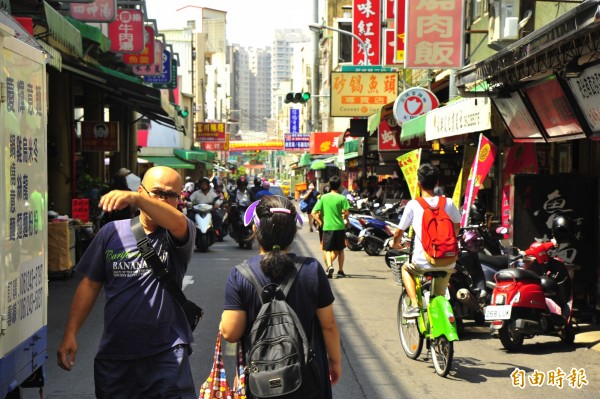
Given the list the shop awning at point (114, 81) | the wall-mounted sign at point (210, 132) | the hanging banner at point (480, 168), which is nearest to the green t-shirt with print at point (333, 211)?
the hanging banner at point (480, 168)

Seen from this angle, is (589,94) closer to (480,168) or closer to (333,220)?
(480,168)

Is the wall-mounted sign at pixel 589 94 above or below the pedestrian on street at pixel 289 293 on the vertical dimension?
above

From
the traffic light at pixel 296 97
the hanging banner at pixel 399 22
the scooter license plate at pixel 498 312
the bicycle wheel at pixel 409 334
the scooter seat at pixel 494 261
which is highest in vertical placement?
the hanging banner at pixel 399 22

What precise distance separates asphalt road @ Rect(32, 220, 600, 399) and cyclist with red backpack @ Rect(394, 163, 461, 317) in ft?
2.42

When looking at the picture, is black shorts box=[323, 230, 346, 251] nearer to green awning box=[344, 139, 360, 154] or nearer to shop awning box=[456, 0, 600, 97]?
shop awning box=[456, 0, 600, 97]

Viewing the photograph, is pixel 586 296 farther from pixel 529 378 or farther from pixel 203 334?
pixel 203 334

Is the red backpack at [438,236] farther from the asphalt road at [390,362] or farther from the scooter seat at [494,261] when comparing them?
the scooter seat at [494,261]

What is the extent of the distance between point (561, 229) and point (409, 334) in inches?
97.5

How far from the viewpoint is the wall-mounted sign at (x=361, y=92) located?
1000 inches

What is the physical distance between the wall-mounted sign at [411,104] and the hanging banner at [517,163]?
571 cm

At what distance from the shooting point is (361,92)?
84.4 ft

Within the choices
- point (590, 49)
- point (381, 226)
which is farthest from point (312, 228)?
point (590, 49)

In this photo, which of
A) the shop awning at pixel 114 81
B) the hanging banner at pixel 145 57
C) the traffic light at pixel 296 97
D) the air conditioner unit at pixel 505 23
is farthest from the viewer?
the traffic light at pixel 296 97

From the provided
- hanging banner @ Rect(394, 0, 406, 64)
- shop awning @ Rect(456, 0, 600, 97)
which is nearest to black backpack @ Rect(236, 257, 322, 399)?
shop awning @ Rect(456, 0, 600, 97)
